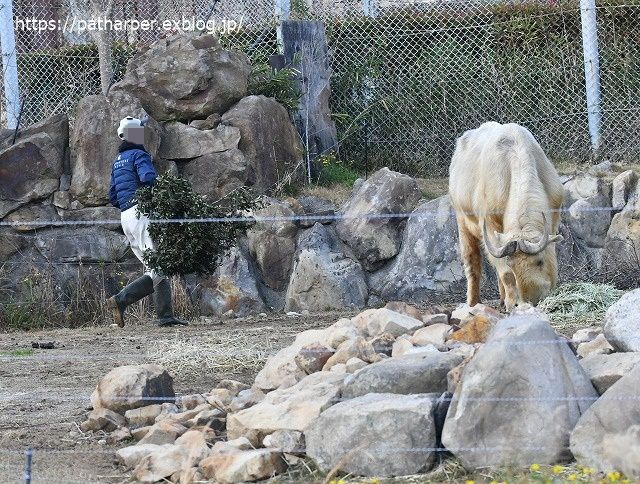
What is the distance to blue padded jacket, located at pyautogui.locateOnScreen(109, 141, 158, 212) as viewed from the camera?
11.7 meters

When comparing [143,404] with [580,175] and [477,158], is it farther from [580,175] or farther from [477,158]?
[580,175]

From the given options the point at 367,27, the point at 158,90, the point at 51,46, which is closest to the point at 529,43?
the point at 367,27

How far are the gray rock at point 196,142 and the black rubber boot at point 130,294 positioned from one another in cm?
253

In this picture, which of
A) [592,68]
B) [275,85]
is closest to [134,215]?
[275,85]

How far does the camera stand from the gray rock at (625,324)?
6.23m

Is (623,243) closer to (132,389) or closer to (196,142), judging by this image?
(196,142)

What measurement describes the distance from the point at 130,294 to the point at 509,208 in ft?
13.7

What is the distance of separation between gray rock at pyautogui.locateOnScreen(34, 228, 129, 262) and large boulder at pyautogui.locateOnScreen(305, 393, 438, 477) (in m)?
8.21

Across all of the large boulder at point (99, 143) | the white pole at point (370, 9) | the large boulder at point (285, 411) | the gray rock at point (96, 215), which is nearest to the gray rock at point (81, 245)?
the gray rock at point (96, 215)

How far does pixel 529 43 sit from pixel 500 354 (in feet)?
34.3

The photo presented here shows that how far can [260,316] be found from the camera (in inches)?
502

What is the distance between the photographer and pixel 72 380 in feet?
28.7

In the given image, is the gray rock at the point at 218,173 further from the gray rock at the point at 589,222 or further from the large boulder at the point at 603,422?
the large boulder at the point at 603,422

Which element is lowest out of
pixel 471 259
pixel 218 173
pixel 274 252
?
pixel 274 252
